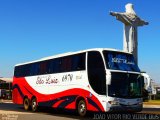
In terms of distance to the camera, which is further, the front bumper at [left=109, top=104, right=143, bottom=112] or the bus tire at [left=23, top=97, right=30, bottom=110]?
the bus tire at [left=23, top=97, right=30, bottom=110]

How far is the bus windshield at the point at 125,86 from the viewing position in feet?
62.2

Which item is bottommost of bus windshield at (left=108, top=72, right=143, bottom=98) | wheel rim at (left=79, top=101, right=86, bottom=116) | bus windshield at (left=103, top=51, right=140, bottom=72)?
wheel rim at (left=79, top=101, right=86, bottom=116)

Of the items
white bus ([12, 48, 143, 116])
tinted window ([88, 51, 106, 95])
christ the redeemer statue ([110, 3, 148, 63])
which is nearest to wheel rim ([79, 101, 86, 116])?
white bus ([12, 48, 143, 116])

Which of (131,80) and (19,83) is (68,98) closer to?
(131,80)

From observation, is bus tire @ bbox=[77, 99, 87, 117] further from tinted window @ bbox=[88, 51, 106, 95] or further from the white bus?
tinted window @ bbox=[88, 51, 106, 95]

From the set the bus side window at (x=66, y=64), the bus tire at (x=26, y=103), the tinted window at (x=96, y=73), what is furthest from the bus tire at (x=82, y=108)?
the bus tire at (x=26, y=103)

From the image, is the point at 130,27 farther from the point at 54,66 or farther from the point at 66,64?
the point at 66,64

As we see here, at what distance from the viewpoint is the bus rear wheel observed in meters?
20.5

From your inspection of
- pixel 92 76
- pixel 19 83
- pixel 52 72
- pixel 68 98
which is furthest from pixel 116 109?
pixel 19 83

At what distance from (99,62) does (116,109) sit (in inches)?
95.2

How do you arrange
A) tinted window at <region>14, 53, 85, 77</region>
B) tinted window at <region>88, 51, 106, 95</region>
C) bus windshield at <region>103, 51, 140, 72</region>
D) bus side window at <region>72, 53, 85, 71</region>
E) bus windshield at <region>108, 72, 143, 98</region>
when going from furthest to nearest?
tinted window at <region>14, 53, 85, 77</region> → bus side window at <region>72, 53, 85, 71</region> → bus windshield at <region>103, 51, 140, 72</region> → tinted window at <region>88, 51, 106, 95</region> → bus windshield at <region>108, 72, 143, 98</region>

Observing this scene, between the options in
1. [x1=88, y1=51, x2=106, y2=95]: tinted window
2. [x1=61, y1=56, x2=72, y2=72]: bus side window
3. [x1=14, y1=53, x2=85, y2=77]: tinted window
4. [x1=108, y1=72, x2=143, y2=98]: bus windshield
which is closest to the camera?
[x1=108, y1=72, x2=143, y2=98]: bus windshield

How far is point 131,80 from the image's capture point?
1958cm

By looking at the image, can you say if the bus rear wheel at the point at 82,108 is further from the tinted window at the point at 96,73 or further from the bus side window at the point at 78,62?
the bus side window at the point at 78,62
